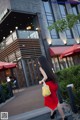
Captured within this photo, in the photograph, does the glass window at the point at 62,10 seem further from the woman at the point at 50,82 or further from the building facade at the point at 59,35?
the woman at the point at 50,82

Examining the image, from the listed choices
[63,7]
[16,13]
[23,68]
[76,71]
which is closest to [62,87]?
[76,71]

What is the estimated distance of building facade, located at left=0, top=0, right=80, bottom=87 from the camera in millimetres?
22281

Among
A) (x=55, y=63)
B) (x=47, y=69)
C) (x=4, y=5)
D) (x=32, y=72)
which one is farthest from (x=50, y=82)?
(x=55, y=63)

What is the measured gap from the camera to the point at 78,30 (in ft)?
96.7

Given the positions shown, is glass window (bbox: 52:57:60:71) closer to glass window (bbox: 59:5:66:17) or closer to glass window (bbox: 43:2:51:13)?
glass window (bbox: 43:2:51:13)

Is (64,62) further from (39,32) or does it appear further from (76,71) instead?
(76,71)

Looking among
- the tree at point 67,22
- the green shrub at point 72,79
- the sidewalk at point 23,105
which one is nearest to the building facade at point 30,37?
the sidewalk at point 23,105

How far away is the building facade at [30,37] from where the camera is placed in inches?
877

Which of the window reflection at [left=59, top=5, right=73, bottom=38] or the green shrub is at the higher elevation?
the window reflection at [left=59, top=5, right=73, bottom=38]

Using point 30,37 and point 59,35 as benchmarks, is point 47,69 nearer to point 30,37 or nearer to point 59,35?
point 30,37

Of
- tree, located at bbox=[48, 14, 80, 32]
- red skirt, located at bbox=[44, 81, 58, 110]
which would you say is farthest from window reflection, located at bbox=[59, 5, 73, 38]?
red skirt, located at bbox=[44, 81, 58, 110]

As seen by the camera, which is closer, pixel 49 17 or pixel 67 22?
pixel 67 22

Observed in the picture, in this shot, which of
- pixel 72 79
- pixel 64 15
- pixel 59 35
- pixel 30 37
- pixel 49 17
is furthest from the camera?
pixel 64 15

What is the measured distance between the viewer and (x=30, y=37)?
76.4 ft
